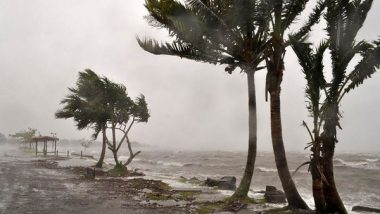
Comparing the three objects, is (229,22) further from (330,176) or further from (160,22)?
(330,176)

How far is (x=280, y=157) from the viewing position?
1123cm

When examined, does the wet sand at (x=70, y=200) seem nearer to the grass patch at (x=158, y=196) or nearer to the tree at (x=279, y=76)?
the grass patch at (x=158, y=196)

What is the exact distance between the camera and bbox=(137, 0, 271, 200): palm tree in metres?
11.6

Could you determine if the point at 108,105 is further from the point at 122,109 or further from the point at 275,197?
the point at 275,197

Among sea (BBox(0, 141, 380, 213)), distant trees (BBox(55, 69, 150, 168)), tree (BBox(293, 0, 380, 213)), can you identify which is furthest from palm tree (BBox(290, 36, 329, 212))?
distant trees (BBox(55, 69, 150, 168))

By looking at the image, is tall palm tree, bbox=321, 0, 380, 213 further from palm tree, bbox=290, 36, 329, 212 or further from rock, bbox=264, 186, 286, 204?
rock, bbox=264, 186, 286, 204

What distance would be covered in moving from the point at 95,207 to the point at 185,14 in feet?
21.8

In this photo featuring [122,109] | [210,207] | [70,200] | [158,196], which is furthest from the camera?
[122,109]

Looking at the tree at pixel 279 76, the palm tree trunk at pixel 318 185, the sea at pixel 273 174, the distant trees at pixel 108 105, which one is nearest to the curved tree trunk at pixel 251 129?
the tree at pixel 279 76

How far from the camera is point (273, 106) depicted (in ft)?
37.8

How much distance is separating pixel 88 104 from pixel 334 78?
2212 centimetres

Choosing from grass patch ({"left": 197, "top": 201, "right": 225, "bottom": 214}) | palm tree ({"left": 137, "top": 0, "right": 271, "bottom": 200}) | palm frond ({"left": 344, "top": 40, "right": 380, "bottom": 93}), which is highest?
palm tree ({"left": 137, "top": 0, "right": 271, "bottom": 200})

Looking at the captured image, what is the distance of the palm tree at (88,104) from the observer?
27203mm

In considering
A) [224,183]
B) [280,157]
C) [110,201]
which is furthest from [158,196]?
[224,183]
